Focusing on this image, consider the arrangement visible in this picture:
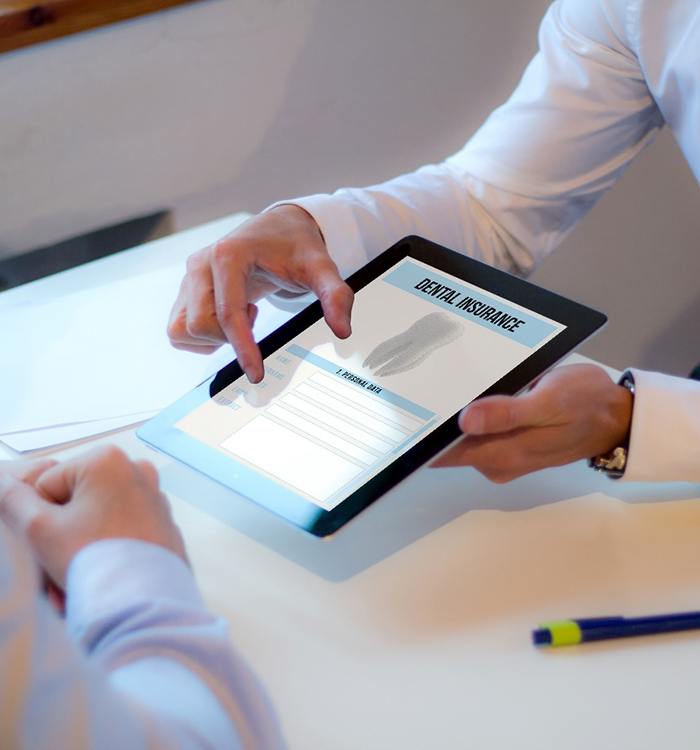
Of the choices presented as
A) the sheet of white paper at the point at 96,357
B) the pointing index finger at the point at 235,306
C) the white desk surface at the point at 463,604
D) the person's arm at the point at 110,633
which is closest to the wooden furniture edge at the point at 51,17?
the sheet of white paper at the point at 96,357

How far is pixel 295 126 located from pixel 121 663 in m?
1.15

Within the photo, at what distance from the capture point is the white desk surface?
0.61 m

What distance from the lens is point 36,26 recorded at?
1184 mm

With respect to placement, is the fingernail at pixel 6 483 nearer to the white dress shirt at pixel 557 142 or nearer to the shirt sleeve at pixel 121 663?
the shirt sleeve at pixel 121 663

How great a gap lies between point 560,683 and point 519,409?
0.19 metres

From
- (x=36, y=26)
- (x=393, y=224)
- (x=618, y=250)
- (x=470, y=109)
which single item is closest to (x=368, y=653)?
(x=393, y=224)

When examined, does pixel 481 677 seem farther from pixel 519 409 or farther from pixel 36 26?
pixel 36 26

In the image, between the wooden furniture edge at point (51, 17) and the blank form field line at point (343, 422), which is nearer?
the blank form field line at point (343, 422)

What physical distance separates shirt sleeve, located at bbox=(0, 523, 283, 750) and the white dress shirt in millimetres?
504

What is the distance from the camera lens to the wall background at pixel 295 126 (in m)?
1.29

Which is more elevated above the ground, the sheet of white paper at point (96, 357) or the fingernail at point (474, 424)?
the fingernail at point (474, 424)

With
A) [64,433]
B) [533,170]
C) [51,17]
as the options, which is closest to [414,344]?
[64,433]

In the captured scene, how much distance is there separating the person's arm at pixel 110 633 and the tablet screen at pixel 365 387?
12 cm

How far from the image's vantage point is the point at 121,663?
1.65 feet
